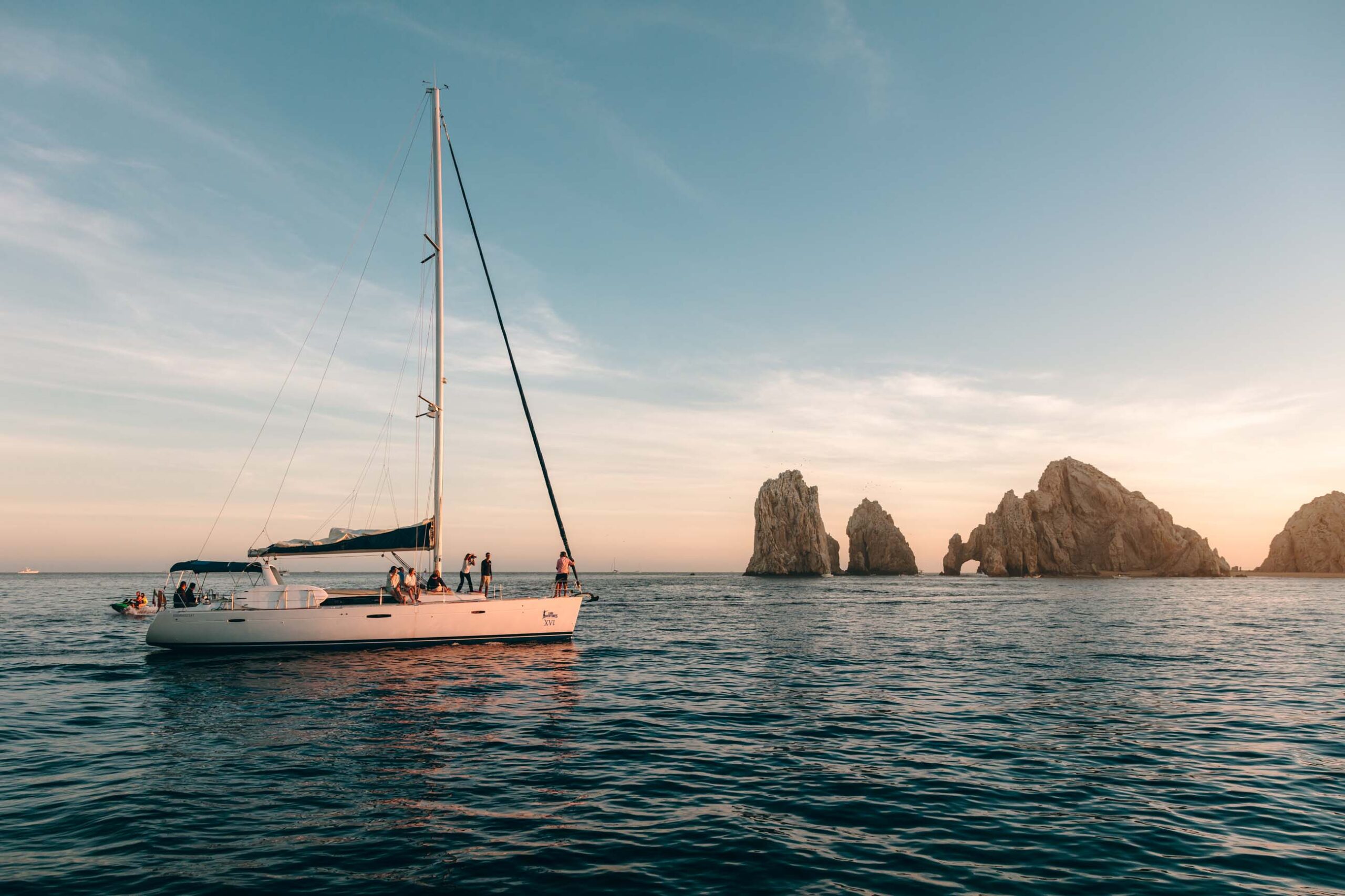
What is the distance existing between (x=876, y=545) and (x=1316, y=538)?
92778 millimetres

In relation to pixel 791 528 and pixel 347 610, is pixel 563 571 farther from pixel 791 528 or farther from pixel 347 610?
pixel 791 528

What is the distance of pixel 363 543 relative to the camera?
24328 mm

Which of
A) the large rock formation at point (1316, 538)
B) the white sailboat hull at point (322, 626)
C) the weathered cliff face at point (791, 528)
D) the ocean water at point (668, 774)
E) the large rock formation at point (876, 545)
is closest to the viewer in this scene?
the ocean water at point (668, 774)

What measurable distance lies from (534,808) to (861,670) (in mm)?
15091

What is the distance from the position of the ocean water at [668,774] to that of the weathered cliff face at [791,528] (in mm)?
134834

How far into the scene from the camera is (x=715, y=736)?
520 inches

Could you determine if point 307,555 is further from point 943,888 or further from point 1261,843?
point 1261,843

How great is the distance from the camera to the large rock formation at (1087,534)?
147 m

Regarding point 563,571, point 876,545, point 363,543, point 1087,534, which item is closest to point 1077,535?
point 1087,534

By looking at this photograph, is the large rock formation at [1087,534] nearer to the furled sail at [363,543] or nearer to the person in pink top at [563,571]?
the person in pink top at [563,571]

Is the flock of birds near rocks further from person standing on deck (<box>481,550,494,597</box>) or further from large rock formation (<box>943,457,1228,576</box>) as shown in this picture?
person standing on deck (<box>481,550,494,597</box>)

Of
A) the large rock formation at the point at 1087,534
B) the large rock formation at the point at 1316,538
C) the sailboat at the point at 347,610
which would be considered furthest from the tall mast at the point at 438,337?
the large rock formation at the point at 1316,538

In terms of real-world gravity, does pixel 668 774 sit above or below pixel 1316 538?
below

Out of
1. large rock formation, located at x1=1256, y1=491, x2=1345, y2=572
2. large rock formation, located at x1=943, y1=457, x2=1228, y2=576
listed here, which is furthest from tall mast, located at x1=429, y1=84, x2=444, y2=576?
large rock formation, located at x1=1256, y1=491, x2=1345, y2=572
